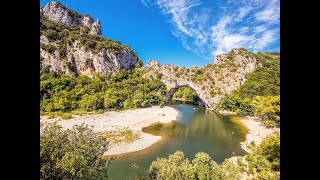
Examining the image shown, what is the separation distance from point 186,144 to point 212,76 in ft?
103

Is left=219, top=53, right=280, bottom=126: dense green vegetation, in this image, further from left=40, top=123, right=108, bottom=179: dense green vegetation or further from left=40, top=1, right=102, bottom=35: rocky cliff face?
left=40, top=1, right=102, bottom=35: rocky cliff face

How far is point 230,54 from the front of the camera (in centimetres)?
5106

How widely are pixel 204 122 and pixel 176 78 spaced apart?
18.9m

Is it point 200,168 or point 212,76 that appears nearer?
point 200,168

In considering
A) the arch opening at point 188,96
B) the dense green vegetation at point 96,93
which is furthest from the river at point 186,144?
the arch opening at point 188,96

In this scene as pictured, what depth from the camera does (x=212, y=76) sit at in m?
48.3

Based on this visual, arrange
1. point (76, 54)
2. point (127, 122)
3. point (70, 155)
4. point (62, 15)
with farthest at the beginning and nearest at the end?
point (62, 15) → point (76, 54) → point (127, 122) → point (70, 155)

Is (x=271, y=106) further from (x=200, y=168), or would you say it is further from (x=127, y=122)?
(x=127, y=122)

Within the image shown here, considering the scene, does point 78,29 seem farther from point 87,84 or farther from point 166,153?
point 166,153

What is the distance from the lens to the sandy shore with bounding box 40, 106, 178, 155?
1841 cm

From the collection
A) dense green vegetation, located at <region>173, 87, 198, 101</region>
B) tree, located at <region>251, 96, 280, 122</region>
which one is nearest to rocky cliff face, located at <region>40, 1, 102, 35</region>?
dense green vegetation, located at <region>173, 87, 198, 101</region>

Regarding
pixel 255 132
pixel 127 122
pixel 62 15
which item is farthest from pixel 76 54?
pixel 255 132

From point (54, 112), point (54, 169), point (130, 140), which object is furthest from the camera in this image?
point (54, 112)
